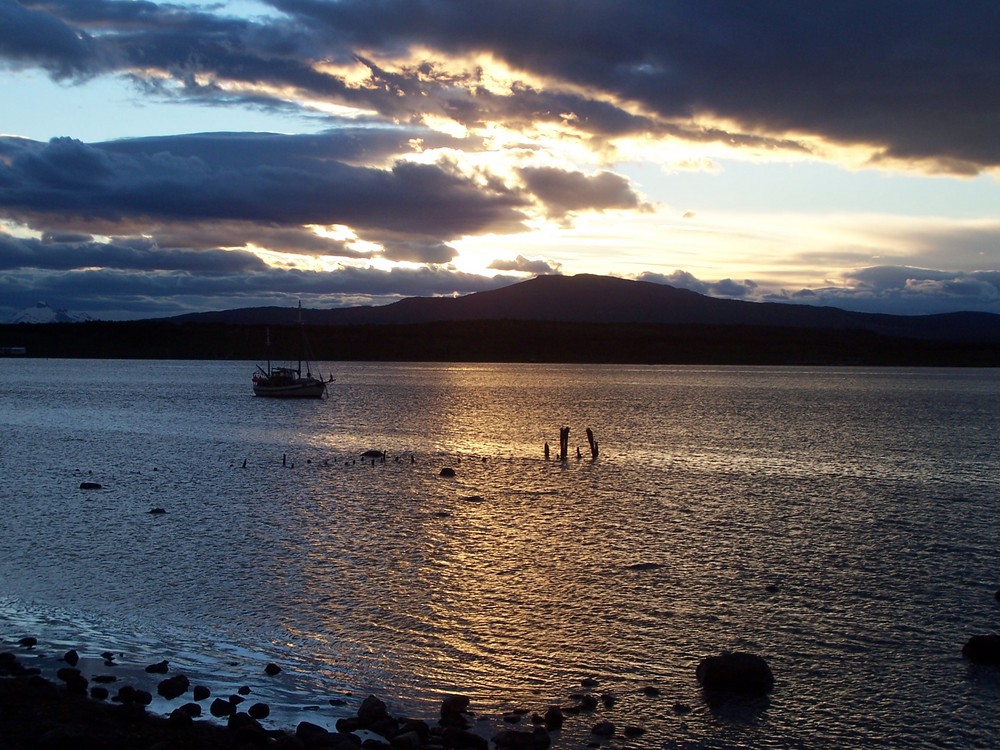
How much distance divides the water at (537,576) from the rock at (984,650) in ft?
0.92

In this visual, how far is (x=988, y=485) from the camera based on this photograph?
37531 millimetres

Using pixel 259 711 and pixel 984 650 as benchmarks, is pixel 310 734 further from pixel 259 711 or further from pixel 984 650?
pixel 984 650

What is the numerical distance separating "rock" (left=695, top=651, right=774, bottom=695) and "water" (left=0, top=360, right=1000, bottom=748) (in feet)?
0.98

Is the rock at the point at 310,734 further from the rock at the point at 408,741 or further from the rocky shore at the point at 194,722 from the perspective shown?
the rock at the point at 408,741

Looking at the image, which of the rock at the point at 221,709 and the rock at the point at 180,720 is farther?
the rock at the point at 221,709

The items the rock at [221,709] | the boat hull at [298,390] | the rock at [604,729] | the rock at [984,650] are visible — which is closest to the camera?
the rock at [604,729]

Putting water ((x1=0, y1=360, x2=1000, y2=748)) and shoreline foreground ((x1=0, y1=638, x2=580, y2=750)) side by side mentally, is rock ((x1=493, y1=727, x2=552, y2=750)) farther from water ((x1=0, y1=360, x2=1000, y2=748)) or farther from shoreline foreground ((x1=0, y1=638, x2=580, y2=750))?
water ((x1=0, y1=360, x2=1000, y2=748))

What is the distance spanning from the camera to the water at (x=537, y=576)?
48.6 ft

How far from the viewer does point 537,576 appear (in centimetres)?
2200

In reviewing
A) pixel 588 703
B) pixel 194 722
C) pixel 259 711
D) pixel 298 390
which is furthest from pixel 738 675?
pixel 298 390

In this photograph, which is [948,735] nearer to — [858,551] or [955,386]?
[858,551]

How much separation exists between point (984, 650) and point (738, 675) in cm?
471

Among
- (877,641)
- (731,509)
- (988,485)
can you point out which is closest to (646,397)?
(988,485)

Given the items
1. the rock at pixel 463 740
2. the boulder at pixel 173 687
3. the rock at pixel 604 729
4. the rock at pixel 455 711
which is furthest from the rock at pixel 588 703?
the boulder at pixel 173 687
